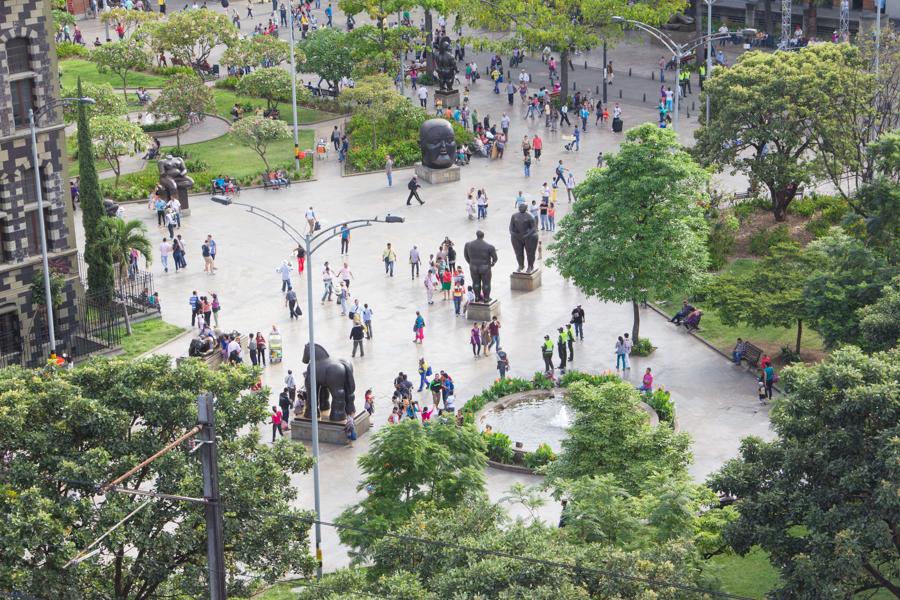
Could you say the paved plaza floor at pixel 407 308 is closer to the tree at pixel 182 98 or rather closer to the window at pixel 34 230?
the window at pixel 34 230

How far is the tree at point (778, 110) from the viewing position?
6838 centimetres

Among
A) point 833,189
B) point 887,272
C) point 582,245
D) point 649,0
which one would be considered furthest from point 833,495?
point 649,0

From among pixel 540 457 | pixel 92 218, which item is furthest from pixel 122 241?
pixel 540 457

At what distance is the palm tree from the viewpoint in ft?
205

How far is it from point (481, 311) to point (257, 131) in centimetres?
2069

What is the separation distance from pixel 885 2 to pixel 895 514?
69.7 meters

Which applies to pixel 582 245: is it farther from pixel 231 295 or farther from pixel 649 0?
pixel 649 0

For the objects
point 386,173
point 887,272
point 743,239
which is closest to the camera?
point 887,272

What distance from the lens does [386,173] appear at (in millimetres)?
82062

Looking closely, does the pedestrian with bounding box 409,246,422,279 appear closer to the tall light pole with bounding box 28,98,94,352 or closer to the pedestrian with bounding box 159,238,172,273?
the pedestrian with bounding box 159,238,172,273

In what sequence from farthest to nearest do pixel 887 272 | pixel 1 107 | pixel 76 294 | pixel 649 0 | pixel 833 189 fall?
pixel 649 0 → pixel 833 189 → pixel 76 294 → pixel 1 107 → pixel 887 272

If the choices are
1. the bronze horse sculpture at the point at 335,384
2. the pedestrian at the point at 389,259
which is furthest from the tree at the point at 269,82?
the bronze horse sculpture at the point at 335,384

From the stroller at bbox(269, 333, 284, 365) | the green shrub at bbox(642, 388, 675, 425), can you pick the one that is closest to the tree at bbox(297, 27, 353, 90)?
the stroller at bbox(269, 333, 284, 365)

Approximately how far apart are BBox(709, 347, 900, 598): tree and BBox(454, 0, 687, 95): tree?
53.1m
